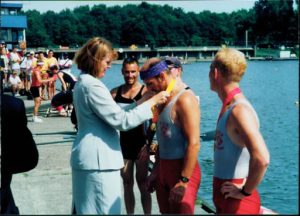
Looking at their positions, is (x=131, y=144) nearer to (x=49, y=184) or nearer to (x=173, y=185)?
(x=173, y=185)

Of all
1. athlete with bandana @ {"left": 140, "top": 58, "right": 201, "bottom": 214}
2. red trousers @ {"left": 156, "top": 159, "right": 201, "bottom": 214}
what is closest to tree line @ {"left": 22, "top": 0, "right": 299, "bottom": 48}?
red trousers @ {"left": 156, "top": 159, "right": 201, "bottom": 214}

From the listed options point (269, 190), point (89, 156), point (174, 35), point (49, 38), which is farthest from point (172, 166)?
point (174, 35)

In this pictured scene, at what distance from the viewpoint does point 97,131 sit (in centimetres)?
321

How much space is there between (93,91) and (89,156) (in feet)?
1.32

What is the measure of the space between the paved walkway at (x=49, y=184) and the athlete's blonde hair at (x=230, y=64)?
2.45 metres

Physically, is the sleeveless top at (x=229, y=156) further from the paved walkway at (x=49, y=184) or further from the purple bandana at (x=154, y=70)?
the paved walkway at (x=49, y=184)

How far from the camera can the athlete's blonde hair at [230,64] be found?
2.97m

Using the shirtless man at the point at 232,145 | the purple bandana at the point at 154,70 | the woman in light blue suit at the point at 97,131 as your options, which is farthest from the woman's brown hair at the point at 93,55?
the shirtless man at the point at 232,145

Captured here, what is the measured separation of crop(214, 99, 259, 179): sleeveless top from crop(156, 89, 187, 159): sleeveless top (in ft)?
1.59

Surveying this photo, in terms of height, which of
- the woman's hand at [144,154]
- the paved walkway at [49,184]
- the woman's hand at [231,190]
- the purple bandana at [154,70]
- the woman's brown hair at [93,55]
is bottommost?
the paved walkway at [49,184]

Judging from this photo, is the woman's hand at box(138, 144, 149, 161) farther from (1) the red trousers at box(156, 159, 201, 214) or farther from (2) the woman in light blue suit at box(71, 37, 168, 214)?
(2) the woman in light blue suit at box(71, 37, 168, 214)

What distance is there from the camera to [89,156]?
3.20 meters

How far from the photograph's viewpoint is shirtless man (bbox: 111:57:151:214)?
471 centimetres

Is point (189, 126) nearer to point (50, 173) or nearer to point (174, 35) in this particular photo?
point (50, 173)
